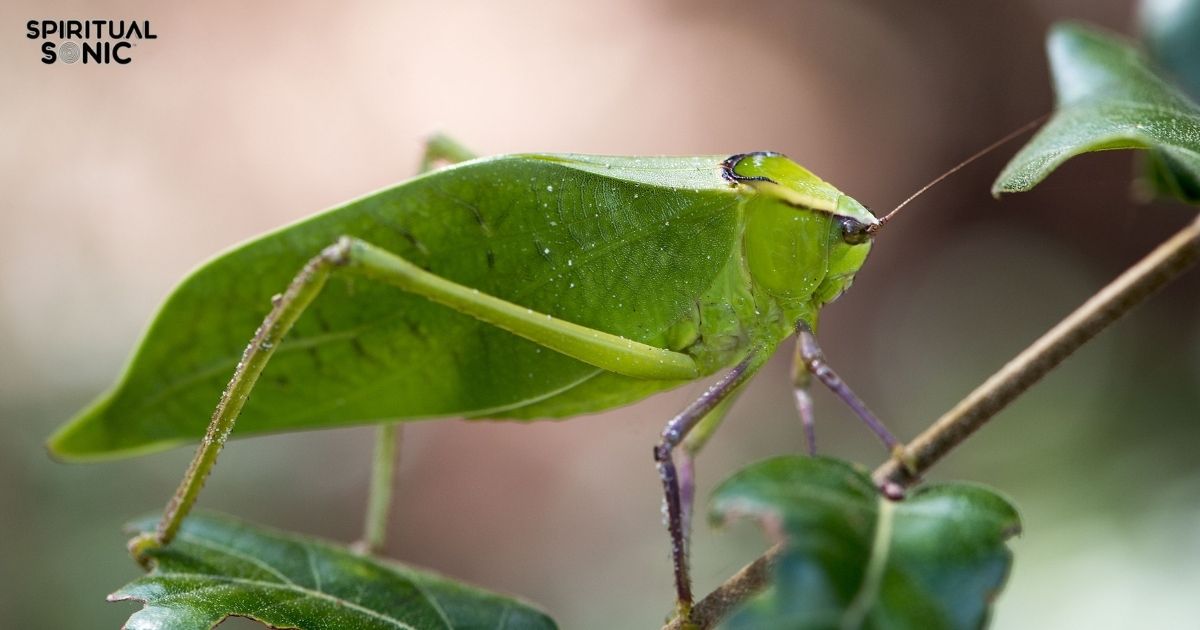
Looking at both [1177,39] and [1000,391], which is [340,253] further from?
[1177,39]

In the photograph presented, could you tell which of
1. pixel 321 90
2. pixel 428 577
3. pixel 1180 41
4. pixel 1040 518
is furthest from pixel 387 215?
pixel 321 90

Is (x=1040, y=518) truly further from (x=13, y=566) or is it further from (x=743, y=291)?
(x=13, y=566)

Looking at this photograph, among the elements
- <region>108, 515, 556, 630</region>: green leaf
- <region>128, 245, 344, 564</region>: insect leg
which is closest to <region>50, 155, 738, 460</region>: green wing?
<region>128, 245, 344, 564</region>: insect leg

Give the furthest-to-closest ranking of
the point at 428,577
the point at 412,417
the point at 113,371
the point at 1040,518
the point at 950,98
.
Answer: the point at 950,98 < the point at 113,371 < the point at 1040,518 < the point at 412,417 < the point at 428,577

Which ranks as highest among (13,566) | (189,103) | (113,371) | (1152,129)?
(189,103)

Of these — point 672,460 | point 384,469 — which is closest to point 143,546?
point 384,469

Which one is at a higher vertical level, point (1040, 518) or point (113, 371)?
point (113, 371)
